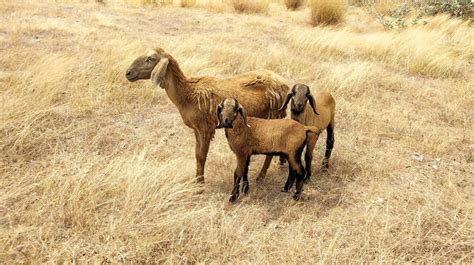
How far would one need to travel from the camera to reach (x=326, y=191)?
5098 millimetres

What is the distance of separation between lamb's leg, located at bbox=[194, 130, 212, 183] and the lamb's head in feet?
2.34

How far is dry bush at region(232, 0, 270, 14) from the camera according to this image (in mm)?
15195

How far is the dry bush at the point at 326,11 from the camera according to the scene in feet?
44.5

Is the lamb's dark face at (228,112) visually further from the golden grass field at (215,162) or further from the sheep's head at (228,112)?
the golden grass field at (215,162)

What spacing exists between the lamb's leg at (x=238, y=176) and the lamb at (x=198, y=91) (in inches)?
19.9

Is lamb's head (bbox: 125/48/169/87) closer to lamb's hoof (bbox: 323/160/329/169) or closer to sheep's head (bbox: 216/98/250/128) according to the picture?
sheep's head (bbox: 216/98/250/128)

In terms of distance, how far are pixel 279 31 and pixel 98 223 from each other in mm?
9999

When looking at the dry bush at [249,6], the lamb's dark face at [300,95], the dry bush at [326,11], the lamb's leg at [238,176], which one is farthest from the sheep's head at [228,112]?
the dry bush at [249,6]

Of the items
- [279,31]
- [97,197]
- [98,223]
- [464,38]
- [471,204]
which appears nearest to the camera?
[98,223]

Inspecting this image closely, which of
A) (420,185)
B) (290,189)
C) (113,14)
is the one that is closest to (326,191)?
(290,189)

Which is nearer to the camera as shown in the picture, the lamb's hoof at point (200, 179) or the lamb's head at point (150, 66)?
the lamb's head at point (150, 66)

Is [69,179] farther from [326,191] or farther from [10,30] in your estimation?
[10,30]

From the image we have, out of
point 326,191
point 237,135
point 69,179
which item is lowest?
point 326,191

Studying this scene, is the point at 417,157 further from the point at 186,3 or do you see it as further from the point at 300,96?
the point at 186,3
